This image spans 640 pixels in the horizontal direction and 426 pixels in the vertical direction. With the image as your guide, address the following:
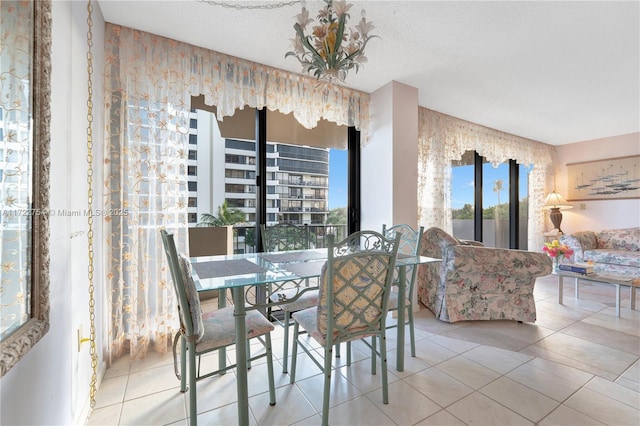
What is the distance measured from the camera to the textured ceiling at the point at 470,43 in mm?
1971

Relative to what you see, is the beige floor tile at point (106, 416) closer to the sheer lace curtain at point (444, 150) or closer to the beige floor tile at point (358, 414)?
the beige floor tile at point (358, 414)

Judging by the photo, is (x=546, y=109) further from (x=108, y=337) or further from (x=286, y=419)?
(x=108, y=337)

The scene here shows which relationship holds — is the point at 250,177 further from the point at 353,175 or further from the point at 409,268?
the point at 409,268

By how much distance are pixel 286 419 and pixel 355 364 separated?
2.37ft

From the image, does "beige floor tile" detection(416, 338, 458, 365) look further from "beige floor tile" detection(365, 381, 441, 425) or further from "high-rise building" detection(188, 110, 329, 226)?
"high-rise building" detection(188, 110, 329, 226)

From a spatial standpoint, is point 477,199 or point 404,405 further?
point 477,199

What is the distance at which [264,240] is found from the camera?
2.59m

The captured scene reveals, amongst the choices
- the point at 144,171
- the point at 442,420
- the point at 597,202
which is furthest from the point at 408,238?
the point at 597,202

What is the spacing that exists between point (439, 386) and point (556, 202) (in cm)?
530

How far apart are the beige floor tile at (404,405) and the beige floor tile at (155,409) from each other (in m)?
1.13

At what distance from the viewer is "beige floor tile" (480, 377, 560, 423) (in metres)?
1.59

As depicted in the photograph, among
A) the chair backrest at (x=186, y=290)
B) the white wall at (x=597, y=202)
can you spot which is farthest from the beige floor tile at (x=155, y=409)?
the white wall at (x=597, y=202)

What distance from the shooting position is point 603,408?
1628mm

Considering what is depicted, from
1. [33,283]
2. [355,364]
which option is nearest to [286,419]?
[355,364]
